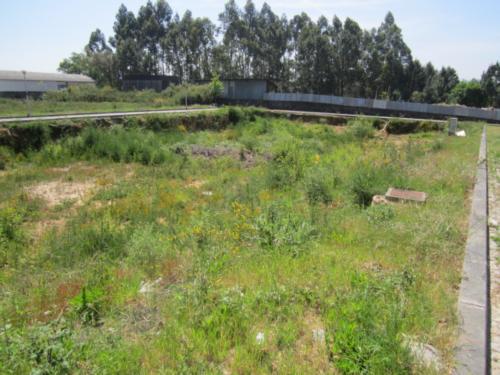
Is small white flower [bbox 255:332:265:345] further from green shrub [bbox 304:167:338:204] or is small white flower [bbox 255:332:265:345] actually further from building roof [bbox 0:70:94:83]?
building roof [bbox 0:70:94:83]

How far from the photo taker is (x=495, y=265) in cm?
453

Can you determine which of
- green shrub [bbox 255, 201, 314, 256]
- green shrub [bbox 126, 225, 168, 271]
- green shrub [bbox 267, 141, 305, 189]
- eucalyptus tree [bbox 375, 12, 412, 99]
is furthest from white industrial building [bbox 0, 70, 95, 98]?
eucalyptus tree [bbox 375, 12, 412, 99]

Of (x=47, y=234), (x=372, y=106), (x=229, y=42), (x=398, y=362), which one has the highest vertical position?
(x=229, y=42)

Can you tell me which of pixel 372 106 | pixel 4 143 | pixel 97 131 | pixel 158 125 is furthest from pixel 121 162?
pixel 372 106

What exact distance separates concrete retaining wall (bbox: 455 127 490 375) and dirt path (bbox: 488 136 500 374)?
8 cm

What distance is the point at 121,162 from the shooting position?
45.8ft

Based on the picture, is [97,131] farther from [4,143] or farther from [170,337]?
[170,337]

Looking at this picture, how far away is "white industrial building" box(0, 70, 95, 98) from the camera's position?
4308cm

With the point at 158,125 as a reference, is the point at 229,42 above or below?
above

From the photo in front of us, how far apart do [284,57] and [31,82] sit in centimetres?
3717

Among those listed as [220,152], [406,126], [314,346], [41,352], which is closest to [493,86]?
[406,126]

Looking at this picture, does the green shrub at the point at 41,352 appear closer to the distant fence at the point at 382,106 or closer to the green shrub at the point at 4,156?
the green shrub at the point at 4,156

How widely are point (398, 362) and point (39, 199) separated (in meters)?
9.69

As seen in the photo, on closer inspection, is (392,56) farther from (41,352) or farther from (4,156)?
(41,352)
